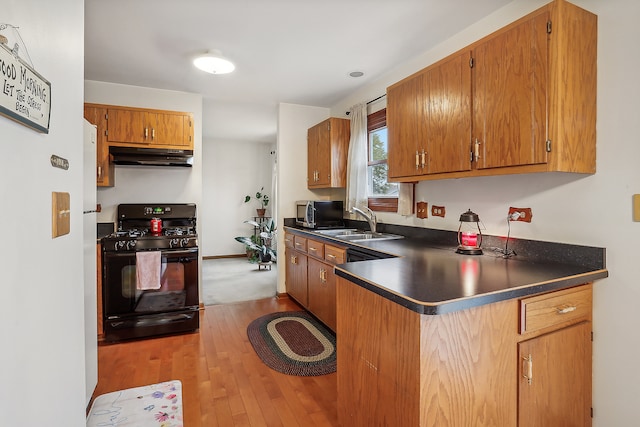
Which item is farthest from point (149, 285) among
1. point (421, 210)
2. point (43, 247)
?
point (421, 210)

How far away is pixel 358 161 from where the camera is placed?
345cm

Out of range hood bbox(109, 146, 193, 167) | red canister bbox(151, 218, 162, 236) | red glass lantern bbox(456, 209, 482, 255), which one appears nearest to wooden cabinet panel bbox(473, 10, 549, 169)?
red glass lantern bbox(456, 209, 482, 255)

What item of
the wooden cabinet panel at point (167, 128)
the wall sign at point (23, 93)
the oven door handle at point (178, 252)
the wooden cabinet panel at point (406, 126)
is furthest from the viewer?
the wooden cabinet panel at point (167, 128)

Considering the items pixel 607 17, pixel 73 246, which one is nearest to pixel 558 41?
pixel 607 17

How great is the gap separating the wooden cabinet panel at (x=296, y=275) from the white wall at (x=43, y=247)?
2.40 metres

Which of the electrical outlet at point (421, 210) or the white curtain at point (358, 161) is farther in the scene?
the white curtain at point (358, 161)

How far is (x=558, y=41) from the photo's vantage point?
144 cm

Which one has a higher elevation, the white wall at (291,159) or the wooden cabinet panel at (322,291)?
the white wall at (291,159)

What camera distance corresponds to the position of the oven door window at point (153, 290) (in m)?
2.84

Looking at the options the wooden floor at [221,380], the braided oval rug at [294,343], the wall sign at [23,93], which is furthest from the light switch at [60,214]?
the braided oval rug at [294,343]

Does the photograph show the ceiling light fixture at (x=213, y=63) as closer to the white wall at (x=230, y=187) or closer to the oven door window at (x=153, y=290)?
the oven door window at (x=153, y=290)

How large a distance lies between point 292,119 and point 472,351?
358 centimetres

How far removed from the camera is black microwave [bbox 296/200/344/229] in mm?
3625

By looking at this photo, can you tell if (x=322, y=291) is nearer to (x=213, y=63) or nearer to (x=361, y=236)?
(x=361, y=236)
